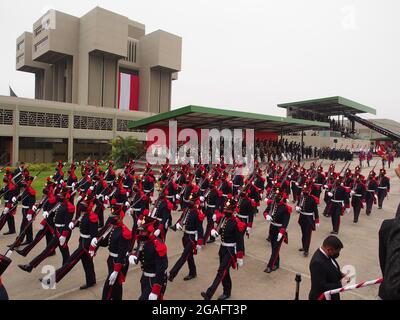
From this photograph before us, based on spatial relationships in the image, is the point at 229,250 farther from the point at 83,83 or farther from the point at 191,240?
the point at 83,83

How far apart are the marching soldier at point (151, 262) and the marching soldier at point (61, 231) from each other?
2.70m

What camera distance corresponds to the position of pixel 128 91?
5234 cm

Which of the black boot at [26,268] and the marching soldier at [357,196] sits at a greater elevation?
the marching soldier at [357,196]

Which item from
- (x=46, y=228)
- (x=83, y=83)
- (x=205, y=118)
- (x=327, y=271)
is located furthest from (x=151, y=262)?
(x=83, y=83)

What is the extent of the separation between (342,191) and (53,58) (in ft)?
171

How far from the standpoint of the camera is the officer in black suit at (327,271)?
364 centimetres

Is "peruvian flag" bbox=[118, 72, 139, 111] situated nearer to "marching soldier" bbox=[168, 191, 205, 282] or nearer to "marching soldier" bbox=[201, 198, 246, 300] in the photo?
"marching soldier" bbox=[168, 191, 205, 282]

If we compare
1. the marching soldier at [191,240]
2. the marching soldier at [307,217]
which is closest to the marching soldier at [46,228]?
the marching soldier at [191,240]

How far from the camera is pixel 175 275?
6117mm

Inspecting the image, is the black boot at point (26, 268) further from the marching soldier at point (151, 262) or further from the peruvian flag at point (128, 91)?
the peruvian flag at point (128, 91)

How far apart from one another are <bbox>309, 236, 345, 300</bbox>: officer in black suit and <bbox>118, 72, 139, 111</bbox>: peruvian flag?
5002cm
